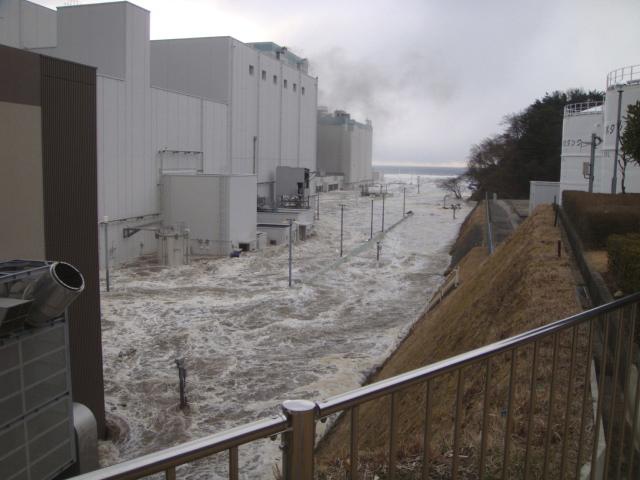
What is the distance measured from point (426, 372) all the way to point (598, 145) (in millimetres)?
29069

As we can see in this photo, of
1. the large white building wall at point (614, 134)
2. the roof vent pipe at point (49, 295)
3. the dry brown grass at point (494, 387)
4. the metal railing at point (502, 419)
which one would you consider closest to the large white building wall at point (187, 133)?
the dry brown grass at point (494, 387)

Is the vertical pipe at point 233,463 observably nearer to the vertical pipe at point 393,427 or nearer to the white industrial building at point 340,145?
the vertical pipe at point 393,427

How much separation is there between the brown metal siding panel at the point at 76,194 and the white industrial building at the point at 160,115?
13.2 metres

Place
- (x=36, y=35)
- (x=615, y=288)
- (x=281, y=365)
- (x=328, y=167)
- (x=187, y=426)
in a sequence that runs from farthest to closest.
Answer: (x=328, y=167), (x=36, y=35), (x=281, y=365), (x=187, y=426), (x=615, y=288)

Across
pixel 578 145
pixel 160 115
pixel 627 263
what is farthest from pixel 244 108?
pixel 627 263

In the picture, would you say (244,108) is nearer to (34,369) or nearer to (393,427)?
(34,369)

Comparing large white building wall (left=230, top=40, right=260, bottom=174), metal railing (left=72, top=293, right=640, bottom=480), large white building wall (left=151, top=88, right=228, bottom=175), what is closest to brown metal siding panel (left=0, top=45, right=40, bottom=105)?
metal railing (left=72, top=293, right=640, bottom=480)

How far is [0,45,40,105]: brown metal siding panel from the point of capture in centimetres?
830

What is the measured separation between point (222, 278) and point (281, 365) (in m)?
11.8

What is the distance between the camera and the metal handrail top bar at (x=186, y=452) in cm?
146

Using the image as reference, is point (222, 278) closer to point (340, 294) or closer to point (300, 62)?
point (340, 294)

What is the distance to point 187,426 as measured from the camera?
12305 mm

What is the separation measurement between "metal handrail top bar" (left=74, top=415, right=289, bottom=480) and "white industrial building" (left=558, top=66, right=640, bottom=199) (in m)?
23.2

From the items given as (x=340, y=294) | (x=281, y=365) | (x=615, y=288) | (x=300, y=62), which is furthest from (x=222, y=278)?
(x=300, y=62)
